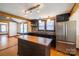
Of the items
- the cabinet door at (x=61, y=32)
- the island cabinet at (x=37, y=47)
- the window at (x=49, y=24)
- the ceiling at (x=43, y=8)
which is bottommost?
the island cabinet at (x=37, y=47)

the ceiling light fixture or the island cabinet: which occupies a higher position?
the ceiling light fixture

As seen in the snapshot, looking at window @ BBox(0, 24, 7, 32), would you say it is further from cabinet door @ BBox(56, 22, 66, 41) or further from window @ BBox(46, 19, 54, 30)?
cabinet door @ BBox(56, 22, 66, 41)

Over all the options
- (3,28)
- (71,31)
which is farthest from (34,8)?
(71,31)

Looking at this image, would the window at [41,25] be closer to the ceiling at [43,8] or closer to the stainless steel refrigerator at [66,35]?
the ceiling at [43,8]

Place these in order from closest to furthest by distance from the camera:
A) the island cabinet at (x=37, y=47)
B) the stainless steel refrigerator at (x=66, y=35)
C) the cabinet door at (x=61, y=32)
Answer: the island cabinet at (x=37, y=47) → the stainless steel refrigerator at (x=66, y=35) → the cabinet door at (x=61, y=32)

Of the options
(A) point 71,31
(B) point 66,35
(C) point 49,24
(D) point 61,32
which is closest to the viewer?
(C) point 49,24

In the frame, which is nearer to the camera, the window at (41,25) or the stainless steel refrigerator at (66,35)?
the window at (41,25)

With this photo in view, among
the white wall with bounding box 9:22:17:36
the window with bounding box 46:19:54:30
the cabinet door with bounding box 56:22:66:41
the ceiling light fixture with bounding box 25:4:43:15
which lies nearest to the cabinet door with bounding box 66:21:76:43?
the cabinet door with bounding box 56:22:66:41

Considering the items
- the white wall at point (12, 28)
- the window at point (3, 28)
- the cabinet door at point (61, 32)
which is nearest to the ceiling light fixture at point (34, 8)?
the white wall at point (12, 28)

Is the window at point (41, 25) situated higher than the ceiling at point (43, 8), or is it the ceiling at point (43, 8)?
the ceiling at point (43, 8)

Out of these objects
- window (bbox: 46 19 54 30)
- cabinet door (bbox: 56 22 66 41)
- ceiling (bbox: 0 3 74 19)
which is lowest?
cabinet door (bbox: 56 22 66 41)

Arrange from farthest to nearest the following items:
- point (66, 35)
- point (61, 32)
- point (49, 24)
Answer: point (61, 32) → point (66, 35) → point (49, 24)

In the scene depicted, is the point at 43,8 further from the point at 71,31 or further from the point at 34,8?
the point at 71,31

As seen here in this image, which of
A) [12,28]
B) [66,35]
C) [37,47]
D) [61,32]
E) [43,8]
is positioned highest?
[43,8]
